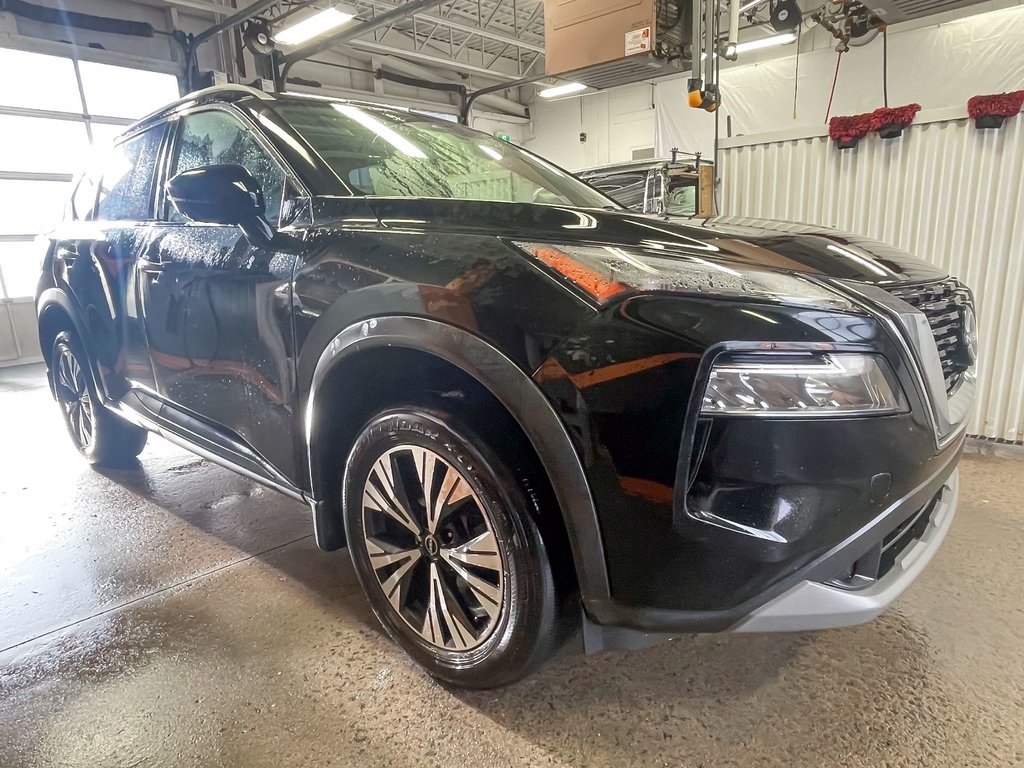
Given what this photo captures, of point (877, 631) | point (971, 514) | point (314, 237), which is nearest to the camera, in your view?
point (314, 237)

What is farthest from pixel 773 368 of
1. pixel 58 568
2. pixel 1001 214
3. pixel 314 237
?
pixel 1001 214

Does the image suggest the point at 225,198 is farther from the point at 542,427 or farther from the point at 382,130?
the point at 542,427

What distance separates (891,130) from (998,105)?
44cm

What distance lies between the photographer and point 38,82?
8.48 m

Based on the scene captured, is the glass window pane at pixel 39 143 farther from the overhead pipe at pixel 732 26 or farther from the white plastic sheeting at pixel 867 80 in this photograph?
the white plastic sheeting at pixel 867 80

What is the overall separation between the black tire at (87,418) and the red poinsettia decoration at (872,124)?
4.02m

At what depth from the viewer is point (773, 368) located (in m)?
1.07

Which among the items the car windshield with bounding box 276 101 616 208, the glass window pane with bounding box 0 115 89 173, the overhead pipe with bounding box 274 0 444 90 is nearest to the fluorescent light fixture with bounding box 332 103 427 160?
the car windshield with bounding box 276 101 616 208

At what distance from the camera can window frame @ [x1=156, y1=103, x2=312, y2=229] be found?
1.73 m

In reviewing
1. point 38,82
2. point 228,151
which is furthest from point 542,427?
point 38,82

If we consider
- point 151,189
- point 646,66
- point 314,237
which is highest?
point 646,66

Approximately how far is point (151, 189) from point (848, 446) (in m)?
2.57

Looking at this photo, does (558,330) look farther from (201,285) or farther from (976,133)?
(976,133)

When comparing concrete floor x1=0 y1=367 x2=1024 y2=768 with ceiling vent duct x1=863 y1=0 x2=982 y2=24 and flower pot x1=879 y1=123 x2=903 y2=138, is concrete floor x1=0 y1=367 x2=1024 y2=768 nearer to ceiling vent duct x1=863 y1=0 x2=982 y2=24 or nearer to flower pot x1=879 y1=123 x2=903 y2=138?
flower pot x1=879 y1=123 x2=903 y2=138
